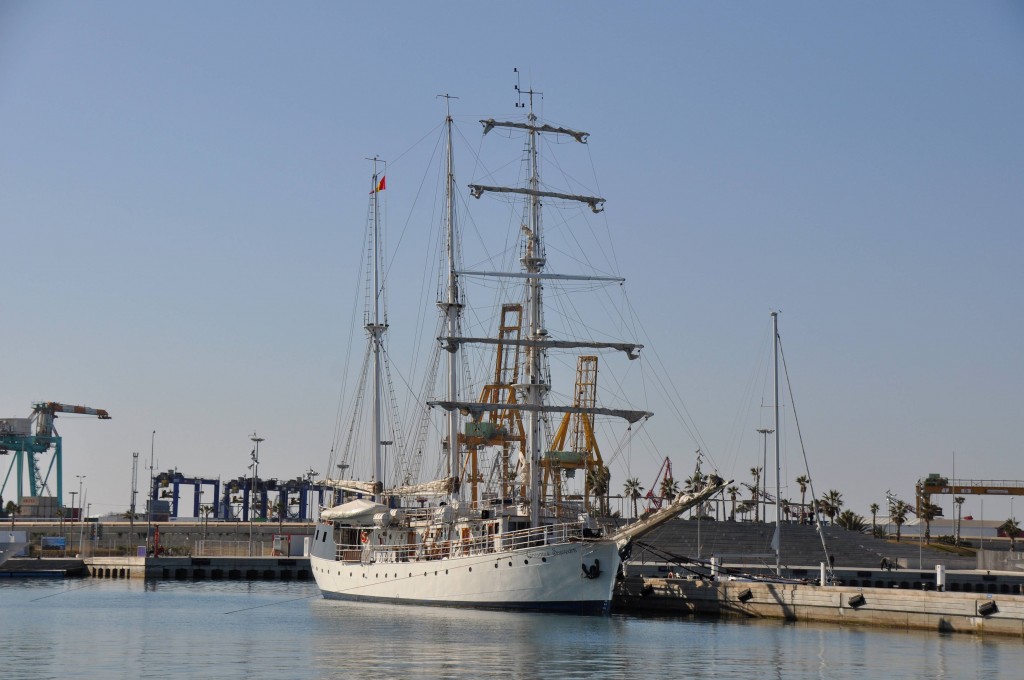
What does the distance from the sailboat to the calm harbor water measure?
206 centimetres

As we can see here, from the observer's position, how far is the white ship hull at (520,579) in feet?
195

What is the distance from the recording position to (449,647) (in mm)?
46438

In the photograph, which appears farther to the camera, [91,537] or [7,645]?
[91,537]

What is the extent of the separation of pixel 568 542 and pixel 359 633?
38.4ft

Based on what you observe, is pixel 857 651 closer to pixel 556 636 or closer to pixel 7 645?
pixel 556 636

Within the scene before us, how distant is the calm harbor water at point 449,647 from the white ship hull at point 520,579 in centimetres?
122

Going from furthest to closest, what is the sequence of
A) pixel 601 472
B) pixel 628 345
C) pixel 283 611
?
pixel 601 472, pixel 628 345, pixel 283 611

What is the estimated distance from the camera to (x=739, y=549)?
99438 millimetres

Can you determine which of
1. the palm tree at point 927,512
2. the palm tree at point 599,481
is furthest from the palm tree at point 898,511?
the palm tree at point 599,481

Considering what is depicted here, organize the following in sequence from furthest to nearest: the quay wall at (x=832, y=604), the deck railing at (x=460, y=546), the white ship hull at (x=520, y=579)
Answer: the deck railing at (x=460, y=546) → the white ship hull at (x=520, y=579) → the quay wall at (x=832, y=604)

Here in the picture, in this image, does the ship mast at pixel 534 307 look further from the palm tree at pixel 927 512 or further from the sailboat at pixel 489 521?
the palm tree at pixel 927 512

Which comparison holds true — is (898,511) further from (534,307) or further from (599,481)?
(534,307)

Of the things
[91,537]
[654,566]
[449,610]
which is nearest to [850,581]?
[654,566]

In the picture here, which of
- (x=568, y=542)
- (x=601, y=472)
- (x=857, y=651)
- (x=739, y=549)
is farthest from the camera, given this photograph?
(x=601, y=472)
